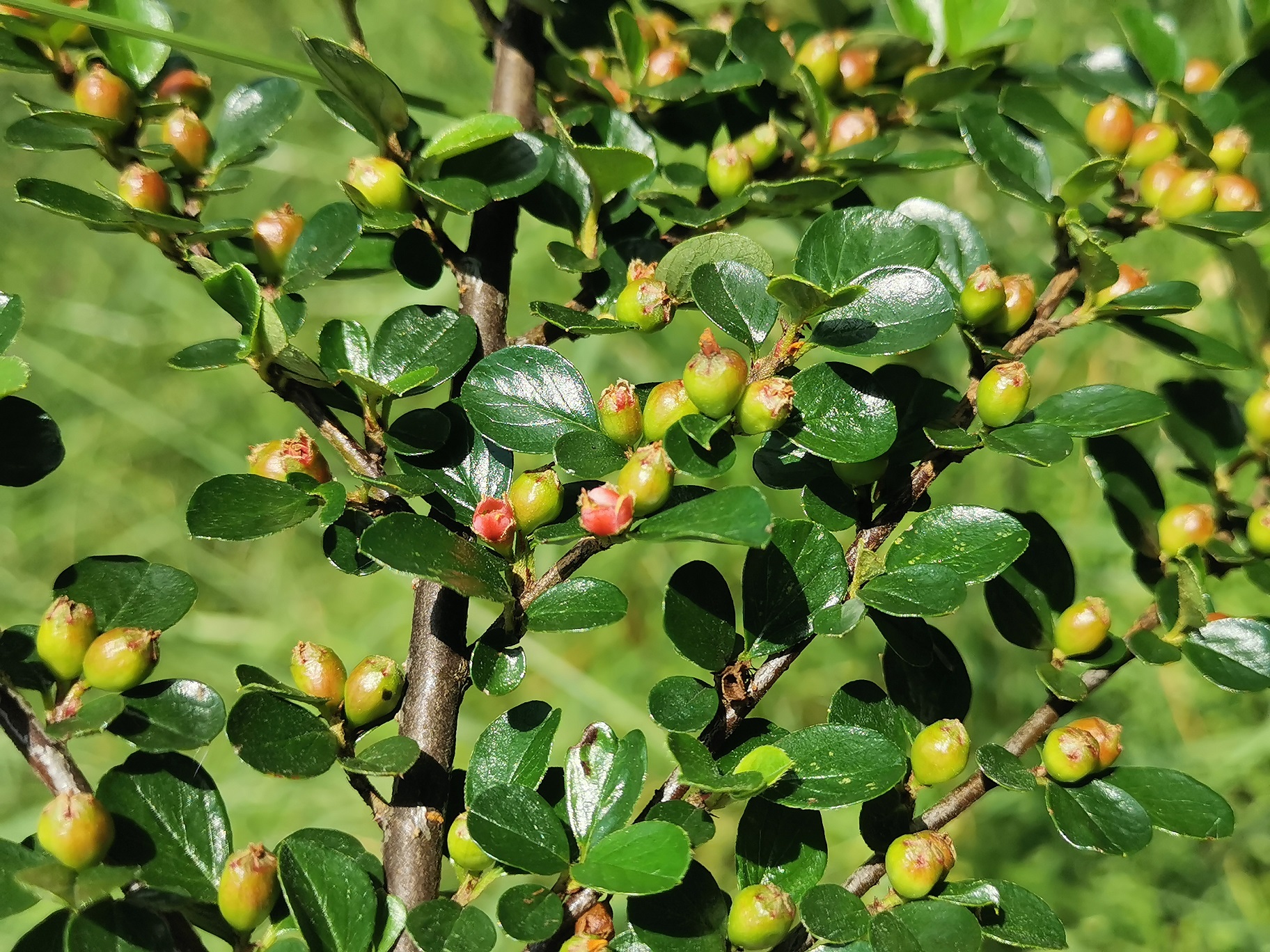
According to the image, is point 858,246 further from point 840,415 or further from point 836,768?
point 836,768

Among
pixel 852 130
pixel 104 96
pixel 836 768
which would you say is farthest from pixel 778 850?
pixel 104 96

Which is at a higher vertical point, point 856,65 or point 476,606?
point 856,65

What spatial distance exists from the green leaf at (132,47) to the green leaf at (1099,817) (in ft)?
2.43

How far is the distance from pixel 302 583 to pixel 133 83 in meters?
1.67

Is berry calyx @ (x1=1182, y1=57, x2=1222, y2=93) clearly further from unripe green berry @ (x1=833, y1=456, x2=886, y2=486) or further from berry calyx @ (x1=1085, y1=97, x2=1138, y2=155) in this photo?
unripe green berry @ (x1=833, y1=456, x2=886, y2=486)

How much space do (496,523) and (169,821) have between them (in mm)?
233

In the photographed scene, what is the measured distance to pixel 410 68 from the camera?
2.79 metres

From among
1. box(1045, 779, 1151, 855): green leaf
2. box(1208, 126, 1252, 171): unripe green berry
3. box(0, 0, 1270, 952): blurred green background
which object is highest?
box(1208, 126, 1252, 171): unripe green berry

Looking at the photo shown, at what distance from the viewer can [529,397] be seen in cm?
60

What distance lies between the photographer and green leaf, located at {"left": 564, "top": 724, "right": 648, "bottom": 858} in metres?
0.56

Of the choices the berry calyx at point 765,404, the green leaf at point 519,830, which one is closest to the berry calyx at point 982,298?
the berry calyx at point 765,404

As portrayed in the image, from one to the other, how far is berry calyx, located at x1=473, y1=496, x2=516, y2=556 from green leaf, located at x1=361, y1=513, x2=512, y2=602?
0.01 meters

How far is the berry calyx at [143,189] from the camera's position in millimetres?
665

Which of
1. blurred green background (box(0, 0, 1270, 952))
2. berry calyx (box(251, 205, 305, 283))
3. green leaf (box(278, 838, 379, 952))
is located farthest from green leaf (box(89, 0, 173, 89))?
blurred green background (box(0, 0, 1270, 952))
